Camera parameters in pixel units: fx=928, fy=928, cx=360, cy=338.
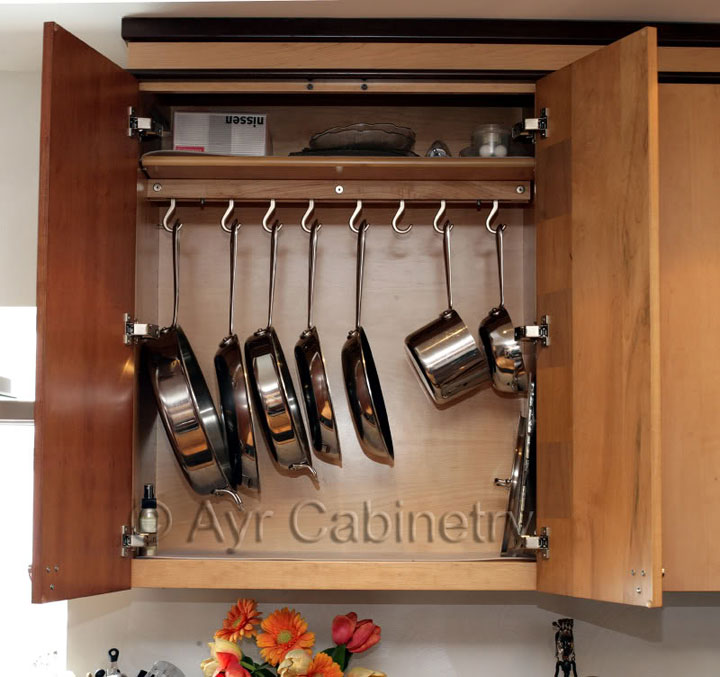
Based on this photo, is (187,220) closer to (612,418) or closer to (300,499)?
(300,499)

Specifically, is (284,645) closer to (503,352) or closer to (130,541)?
(130,541)

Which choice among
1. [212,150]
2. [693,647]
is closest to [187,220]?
[212,150]

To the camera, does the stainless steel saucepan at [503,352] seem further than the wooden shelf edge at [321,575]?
Yes

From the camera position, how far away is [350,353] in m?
1.86

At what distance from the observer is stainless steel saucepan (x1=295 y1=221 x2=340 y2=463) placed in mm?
1843

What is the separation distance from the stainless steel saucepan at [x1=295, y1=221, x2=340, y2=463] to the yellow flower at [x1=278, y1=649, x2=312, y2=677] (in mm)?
390

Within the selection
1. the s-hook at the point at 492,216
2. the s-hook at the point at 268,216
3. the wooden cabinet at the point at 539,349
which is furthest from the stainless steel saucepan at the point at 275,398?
the s-hook at the point at 492,216

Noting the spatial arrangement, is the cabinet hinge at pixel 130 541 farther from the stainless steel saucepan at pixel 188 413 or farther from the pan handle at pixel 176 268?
the pan handle at pixel 176 268

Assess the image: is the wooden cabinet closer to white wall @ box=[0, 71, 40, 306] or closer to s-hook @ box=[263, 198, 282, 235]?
s-hook @ box=[263, 198, 282, 235]

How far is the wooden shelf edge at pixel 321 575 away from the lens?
5.50 feet

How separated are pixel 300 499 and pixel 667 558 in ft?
2.41

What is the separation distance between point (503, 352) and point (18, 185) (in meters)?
1.11

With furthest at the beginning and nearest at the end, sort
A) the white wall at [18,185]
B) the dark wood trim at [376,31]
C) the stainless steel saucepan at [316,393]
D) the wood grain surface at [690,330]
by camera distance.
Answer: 1. the white wall at [18,185]
2. the stainless steel saucepan at [316,393]
3. the dark wood trim at [376,31]
4. the wood grain surface at [690,330]

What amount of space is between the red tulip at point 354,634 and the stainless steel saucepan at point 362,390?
1.11 ft
